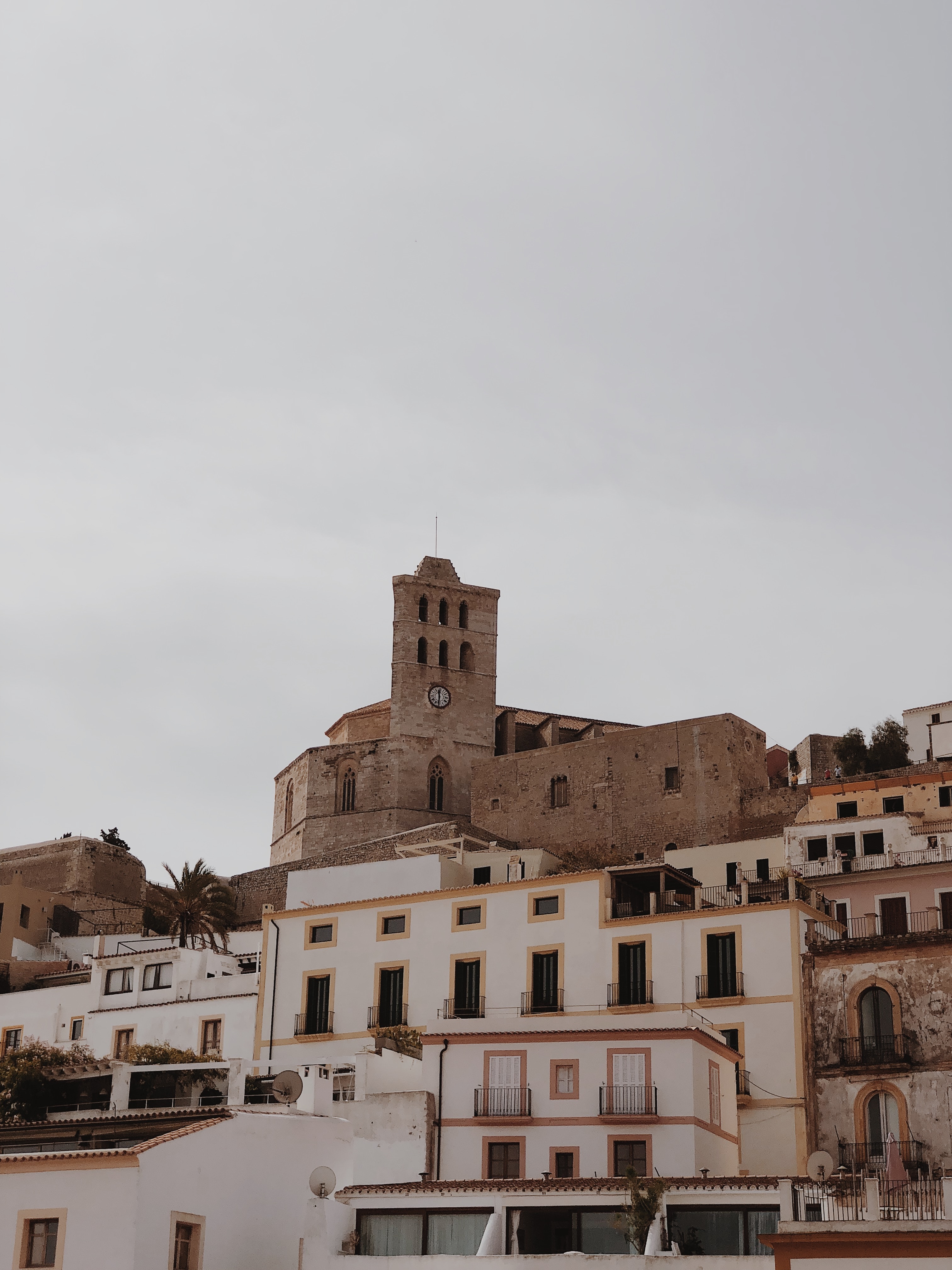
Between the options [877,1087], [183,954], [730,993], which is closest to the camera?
[877,1087]

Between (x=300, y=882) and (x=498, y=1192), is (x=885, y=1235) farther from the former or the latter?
(x=300, y=882)

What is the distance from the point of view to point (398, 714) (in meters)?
81.8

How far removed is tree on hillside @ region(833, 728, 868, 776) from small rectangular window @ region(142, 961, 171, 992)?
100ft

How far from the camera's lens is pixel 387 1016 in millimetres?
41688

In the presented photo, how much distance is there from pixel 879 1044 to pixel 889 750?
33.9 meters

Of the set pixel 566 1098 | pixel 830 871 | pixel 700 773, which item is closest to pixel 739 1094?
pixel 566 1098

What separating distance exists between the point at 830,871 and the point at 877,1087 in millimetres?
8516

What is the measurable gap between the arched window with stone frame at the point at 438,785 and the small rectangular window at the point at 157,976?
1268 inches

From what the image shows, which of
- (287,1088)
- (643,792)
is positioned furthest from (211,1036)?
(643,792)

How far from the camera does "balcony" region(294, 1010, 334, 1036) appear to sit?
42406mm

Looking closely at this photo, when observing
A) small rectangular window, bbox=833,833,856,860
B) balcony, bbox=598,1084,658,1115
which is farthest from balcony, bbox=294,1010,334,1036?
small rectangular window, bbox=833,833,856,860

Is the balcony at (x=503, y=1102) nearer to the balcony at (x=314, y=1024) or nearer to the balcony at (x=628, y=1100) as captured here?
the balcony at (x=628, y=1100)

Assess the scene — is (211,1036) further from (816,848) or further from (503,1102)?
(816,848)

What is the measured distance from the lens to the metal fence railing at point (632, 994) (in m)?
38.9
